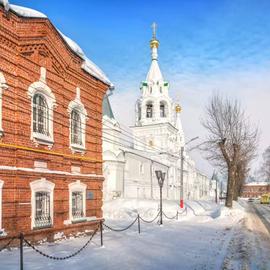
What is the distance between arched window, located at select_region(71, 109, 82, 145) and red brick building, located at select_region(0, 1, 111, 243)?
0.04 metres

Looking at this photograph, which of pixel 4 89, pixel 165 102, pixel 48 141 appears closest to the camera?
pixel 4 89

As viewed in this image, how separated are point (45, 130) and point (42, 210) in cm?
287

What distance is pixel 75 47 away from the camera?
677 inches

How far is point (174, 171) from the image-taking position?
225 ft

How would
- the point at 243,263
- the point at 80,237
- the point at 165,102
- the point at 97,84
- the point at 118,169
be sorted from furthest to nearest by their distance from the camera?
1. the point at 165,102
2. the point at 118,169
3. the point at 97,84
4. the point at 80,237
5. the point at 243,263

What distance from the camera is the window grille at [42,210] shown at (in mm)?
14492

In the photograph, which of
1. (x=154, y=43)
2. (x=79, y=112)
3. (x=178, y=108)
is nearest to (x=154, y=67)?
(x=154, y=43)

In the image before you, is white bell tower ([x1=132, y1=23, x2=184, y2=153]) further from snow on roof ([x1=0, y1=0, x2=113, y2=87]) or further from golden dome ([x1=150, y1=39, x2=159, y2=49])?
snow on roof ([x1=0, y1=0, x2=113, y2=87])

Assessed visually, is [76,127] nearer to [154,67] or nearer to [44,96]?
[44,96]

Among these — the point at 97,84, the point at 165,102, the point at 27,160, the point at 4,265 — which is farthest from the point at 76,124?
the point at 165,102

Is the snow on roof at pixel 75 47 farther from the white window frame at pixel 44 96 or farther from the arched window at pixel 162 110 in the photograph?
the arched window at pixel 162 110

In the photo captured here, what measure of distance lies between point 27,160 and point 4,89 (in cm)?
247

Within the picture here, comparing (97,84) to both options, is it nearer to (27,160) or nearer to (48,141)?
(48,141)

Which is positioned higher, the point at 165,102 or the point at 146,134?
the point at 165,102
